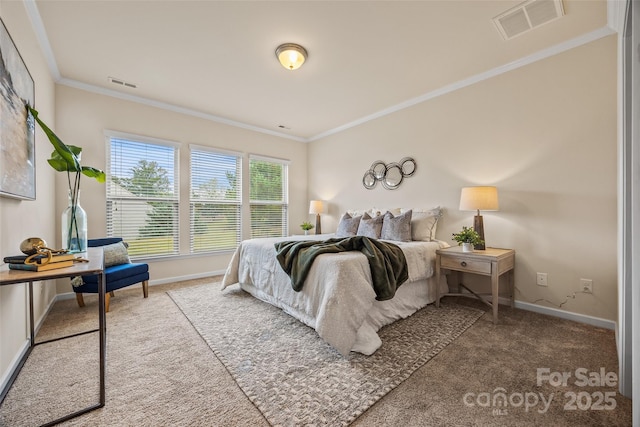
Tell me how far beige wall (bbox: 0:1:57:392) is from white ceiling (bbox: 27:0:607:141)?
28 cm

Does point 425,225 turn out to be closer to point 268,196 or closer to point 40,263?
point 268,196

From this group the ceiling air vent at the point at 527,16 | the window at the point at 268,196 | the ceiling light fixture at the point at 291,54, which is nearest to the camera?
the ceiling air vent at the point at 527,16

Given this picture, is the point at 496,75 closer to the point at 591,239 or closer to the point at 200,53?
the point at 591,239

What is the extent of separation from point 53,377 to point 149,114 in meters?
3.45

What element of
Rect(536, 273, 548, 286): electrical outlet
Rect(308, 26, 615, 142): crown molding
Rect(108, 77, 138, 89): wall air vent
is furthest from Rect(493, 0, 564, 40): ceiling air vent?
Rect(108, 77, 138, 89): wall air vent

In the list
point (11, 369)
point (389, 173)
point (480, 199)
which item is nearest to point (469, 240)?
point (480, 199)

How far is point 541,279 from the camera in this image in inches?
108

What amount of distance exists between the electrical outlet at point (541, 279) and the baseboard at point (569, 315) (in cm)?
24

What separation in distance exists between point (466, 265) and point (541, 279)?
0.85 meters

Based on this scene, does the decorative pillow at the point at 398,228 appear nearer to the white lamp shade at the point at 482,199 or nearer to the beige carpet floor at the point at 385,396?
the white lamp shade at the point at 482,199

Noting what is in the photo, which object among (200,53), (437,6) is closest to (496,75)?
(437,6)

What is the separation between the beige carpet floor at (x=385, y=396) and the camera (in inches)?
53.5

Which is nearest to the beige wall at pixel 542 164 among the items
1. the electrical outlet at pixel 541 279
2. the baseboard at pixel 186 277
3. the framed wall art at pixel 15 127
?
the electrical outlet at pixel 541 279

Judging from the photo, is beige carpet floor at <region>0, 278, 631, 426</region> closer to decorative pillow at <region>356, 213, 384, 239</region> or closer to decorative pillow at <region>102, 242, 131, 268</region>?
decorative pillow at <region>102, 242, 131, 268</region>
